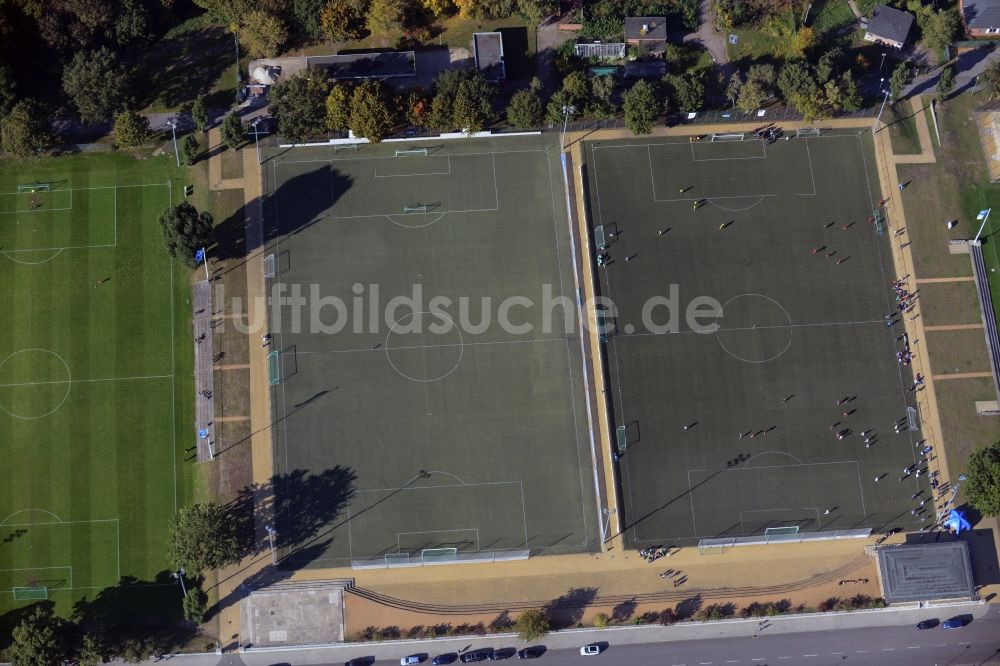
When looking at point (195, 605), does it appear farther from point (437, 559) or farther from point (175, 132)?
point (175, 132)

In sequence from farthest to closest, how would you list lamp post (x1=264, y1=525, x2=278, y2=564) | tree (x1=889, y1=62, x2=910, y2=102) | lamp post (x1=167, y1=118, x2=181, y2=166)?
tree (x1=889, y1=62, x2=910, y2=102) < lamp post (x1=167, y1=118, x2=181, y2=166) < lamp post (x1=264, y1=525, x2=278, y2=564)

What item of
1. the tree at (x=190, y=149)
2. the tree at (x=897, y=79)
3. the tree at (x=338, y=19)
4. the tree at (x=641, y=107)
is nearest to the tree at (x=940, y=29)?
the tree at (x=897, y=79)

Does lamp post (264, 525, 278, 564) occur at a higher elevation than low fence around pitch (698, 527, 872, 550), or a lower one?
higher

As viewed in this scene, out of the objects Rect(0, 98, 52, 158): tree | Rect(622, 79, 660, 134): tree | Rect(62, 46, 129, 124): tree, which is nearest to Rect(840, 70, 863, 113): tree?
Rect(622, 79, 660, 134): tree

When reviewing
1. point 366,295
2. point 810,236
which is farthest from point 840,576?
point 366,295

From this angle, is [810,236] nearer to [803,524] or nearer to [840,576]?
[803,524]

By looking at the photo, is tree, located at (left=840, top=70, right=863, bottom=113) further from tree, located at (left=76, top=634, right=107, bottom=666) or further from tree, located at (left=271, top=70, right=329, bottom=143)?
tree, located at (left=76, top=634, right=107, bottom=666)

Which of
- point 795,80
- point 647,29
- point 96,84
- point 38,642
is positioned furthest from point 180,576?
point 795,80
